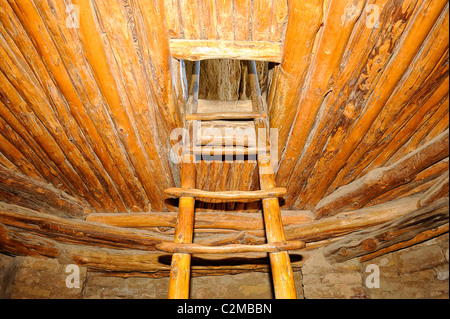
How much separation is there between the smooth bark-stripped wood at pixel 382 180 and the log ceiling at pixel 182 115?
0.02 m

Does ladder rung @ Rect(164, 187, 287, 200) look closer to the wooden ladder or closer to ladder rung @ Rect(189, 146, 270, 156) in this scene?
the wooden ladder

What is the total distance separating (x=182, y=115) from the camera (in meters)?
2.71

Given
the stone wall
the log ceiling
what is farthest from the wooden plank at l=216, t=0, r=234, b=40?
the stone wall

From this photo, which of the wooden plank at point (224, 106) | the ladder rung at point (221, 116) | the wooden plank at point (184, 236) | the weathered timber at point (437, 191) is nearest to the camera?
the wooden plank at point (184, 236)

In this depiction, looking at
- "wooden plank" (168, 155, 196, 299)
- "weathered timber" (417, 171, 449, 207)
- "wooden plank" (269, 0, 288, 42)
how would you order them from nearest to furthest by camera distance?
"wooden plank" (168, 155, 196, 299)
"weathered timber" (417, 171, 449, 207)
"wooden plank" (269, 0, 288, 42)

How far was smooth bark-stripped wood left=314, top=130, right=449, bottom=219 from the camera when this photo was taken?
→ 2.08 meters

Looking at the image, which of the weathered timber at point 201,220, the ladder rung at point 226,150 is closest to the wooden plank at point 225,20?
the ladder rung at point 226,150

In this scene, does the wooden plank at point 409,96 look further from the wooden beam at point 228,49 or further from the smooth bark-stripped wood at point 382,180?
the wooden beam at point 228,49

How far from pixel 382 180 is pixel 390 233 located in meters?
0.47

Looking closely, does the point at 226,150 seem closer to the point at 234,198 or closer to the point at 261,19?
the point at 234,198

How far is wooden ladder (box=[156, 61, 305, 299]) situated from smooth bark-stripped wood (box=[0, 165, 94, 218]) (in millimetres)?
1532

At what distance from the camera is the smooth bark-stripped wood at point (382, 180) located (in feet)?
6.83

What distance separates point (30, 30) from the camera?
180 cm
